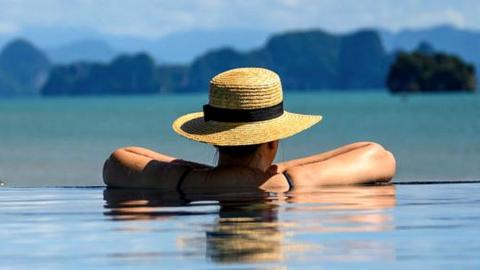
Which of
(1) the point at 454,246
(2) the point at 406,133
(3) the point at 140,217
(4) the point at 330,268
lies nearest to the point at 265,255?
(4) the point at 330,268

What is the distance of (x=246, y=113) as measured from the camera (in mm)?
11039

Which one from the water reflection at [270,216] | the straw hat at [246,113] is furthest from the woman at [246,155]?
the water reflection at [270,216]

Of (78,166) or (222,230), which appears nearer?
(222,230)

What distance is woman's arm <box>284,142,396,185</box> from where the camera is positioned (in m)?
11.4

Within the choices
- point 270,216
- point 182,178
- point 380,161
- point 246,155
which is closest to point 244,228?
point 270,216

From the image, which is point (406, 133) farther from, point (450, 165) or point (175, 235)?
point (175, 235)

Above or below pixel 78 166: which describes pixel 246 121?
above

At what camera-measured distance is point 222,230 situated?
9648mm

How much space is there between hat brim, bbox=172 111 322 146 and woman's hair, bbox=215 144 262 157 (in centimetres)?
16

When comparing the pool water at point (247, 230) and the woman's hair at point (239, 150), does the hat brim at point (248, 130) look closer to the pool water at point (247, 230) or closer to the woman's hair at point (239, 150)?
the woman's hair at point (239, 150)

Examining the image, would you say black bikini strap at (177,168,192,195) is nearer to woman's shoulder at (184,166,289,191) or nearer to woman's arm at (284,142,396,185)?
woman's shoulder at (184,166,289,191)

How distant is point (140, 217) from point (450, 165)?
86.1 feet

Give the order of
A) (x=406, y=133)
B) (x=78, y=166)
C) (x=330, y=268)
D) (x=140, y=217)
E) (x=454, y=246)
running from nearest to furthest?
(x=330, y=268) → (x=454, y=246) → (x=140, y=217) → (x=78, y=166) → (x=406, y=133)

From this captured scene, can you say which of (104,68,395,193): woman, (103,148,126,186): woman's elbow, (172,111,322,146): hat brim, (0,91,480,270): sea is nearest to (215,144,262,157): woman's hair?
(104,68,395,193): woman
